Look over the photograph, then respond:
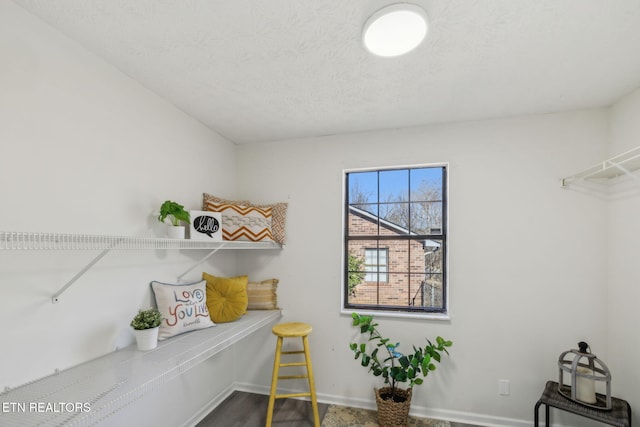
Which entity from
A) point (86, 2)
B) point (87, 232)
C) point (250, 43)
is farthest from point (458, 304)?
point (86, 2)

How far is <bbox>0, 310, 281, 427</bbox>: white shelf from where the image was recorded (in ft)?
3.59

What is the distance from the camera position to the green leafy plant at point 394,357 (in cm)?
223

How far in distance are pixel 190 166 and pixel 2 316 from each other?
1.46m

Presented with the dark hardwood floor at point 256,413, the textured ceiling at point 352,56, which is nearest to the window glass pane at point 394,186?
the textured ceiling at point 352,56

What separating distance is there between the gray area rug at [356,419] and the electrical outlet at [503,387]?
48 centimetres

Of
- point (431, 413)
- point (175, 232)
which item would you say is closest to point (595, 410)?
point (431, 413)

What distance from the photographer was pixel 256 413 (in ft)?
8.19

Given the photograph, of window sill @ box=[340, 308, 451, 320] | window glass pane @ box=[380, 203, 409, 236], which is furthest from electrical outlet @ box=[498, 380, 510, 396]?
window glass pane @ box=[380, 203, 409, 236]

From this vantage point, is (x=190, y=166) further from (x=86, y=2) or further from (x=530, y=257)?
(x=530, y=257)

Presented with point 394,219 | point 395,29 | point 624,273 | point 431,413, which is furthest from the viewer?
point 394,219

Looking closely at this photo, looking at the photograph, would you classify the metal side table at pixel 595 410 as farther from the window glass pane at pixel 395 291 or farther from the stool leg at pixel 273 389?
the stool leg at pixel 273 389

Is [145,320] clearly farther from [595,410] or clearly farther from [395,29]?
[595,410]

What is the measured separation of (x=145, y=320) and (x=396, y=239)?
79.5 inches

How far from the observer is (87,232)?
158cm
